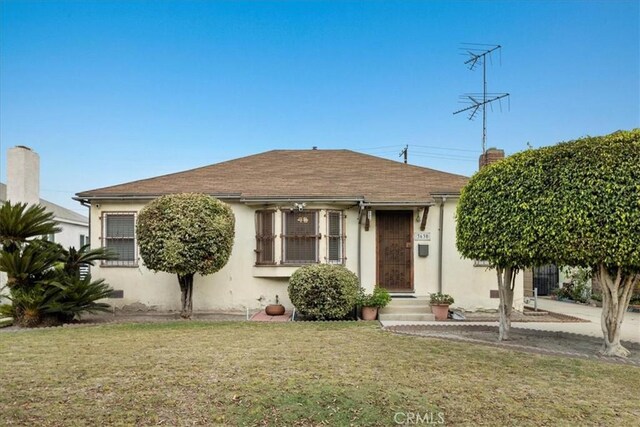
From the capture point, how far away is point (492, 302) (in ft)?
37.0

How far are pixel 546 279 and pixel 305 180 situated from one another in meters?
12.4

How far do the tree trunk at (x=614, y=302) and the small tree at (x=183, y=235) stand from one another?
8.00 m

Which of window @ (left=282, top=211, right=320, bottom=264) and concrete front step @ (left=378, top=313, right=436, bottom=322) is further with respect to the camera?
window @ (left=282, top=211, right=320, bottom=264)

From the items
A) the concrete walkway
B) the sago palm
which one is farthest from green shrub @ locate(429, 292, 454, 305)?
the sago palm

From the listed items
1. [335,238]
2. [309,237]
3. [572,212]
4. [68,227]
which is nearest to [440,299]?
[335,238]

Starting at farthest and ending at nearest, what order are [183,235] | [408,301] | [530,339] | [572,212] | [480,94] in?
[480,94] < [408,301] < [183,235] < [530,339] < [572,212]

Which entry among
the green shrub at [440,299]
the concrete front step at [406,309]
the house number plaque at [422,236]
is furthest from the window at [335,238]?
the green shrub at [440,299]

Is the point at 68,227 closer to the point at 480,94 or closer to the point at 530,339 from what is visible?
the point at 480,94

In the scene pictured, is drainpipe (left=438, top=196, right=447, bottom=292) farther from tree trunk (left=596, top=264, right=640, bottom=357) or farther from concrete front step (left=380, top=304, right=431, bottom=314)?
tree trunk (left=596, top=264, right=640, bottom=357)

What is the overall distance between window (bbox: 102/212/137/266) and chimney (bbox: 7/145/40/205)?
280cm

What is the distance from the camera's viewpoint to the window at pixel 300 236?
448 inches

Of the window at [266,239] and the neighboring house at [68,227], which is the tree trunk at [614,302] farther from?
the neighboring house at [68,227]

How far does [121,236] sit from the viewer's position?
38.0 feet

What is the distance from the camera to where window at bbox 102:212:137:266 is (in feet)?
37.9
